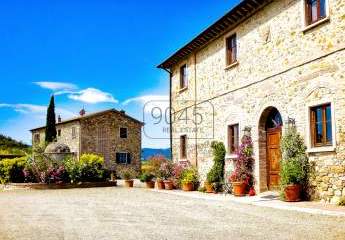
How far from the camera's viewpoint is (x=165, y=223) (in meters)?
8.18

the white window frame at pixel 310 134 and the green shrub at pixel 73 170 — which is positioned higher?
the white window frame at pixel 310 134

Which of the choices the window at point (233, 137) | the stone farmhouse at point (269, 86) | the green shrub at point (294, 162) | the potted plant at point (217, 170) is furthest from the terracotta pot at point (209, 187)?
the green shrub at point (294, 162)

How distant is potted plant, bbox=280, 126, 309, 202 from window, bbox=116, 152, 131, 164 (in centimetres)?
2662

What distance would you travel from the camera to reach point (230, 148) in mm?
15852

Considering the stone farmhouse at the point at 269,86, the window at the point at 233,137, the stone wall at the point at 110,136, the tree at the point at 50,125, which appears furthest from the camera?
the tree at the point at 50,125

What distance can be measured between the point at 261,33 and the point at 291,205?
19.5 ft

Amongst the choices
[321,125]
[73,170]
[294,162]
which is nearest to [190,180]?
[294,162]

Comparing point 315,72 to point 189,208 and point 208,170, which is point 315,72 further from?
point 208,170

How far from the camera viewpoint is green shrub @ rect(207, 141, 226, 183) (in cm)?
1595

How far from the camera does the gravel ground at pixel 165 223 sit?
22.5 feet

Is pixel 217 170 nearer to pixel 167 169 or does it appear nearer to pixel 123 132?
pixel 167 169

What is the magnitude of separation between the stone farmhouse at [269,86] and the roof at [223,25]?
37 millimetres

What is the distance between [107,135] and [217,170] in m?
22.7

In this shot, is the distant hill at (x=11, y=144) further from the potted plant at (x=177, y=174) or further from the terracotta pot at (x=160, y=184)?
the potted plant at (x=177, y=174)
